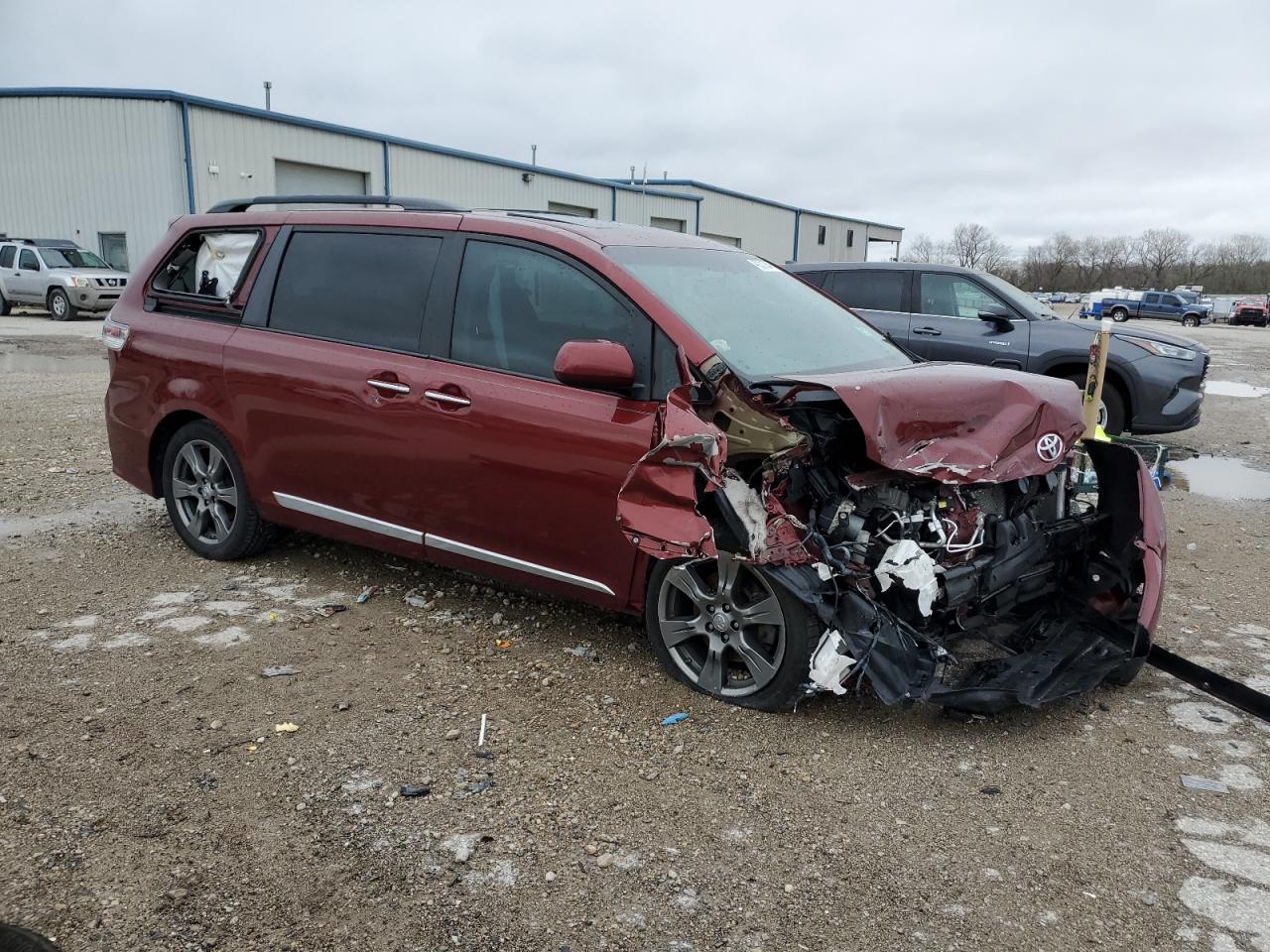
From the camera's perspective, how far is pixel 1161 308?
→ 5125cm

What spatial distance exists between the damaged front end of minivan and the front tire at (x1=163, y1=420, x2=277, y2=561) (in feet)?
8.15

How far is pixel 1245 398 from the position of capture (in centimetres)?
1382

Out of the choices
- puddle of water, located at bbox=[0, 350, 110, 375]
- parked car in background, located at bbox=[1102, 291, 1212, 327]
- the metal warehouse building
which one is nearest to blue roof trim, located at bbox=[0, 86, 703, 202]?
the metal warehouse building

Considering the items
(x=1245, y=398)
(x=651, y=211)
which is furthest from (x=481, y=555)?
(x=651, y=211)

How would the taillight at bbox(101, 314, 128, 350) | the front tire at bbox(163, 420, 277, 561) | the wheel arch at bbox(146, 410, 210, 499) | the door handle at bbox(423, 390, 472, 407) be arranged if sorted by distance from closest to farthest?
the door handle at bbox(423, 390, 472, 407)
the front tire at bbox(163, 420, 277, 561)
the wheel arch at bbox(146, 410, 210, 499)
the taillight at bbox(101, 314, 128, 350)

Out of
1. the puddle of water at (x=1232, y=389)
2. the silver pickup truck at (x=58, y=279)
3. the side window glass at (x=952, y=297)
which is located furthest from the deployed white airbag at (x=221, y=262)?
the silver pickup truck at (x=58, y=279)

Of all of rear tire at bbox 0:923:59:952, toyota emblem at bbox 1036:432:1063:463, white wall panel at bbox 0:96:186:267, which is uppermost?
white wall panel at bbox 0:96:186:267

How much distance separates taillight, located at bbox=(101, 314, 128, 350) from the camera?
5.11 meters

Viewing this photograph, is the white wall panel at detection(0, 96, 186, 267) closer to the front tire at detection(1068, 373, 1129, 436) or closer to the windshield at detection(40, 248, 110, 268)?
the windshield at detection(40, 248, 110, 268)

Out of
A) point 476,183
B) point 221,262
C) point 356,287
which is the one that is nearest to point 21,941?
point 356,287

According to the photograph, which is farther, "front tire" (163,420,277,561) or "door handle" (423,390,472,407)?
"front tire" (163,420,277,561)

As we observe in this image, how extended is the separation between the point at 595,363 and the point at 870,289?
702 cm

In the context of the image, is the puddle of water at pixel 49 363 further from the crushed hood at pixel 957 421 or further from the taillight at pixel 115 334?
the crushed hood at pixel 957 421

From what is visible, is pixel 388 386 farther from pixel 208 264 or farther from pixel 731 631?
pixel 731 631
